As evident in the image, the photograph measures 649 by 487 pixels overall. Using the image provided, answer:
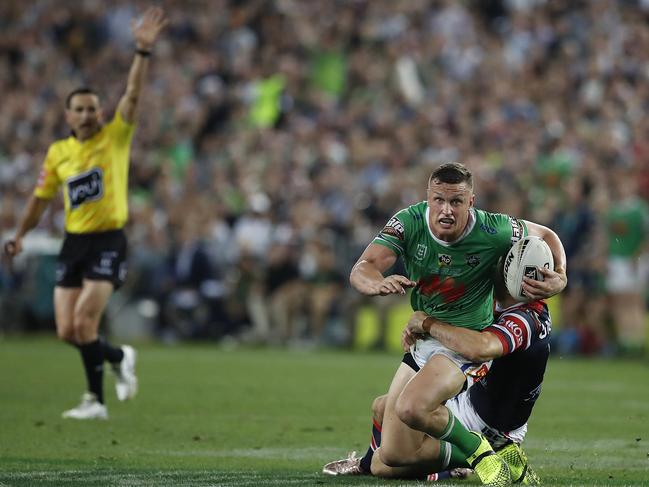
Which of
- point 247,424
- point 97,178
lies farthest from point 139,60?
point 247,424

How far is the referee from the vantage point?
10641 millimetres

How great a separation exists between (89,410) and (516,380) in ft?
14.2

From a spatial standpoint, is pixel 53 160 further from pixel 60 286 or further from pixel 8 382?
pixel 8 382

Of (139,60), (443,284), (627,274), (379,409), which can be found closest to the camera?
(443,284)

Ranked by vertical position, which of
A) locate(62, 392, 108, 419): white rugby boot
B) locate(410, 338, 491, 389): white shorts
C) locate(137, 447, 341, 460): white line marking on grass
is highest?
locate(410, 338, 491, 389): white shorts

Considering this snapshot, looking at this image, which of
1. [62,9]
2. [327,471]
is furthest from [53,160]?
[62,9]

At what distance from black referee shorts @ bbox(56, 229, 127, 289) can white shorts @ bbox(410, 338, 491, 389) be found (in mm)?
3999

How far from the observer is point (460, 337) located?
7.19 m

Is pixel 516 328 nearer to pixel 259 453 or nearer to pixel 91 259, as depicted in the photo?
pixel 259 453

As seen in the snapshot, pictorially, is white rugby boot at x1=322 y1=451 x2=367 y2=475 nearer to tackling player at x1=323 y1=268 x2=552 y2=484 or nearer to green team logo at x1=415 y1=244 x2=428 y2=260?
tackling player at x1=323 y1=268 x2=552 y2=484

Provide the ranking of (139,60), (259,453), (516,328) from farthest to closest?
(139,60) < (259,453) < (516,328)

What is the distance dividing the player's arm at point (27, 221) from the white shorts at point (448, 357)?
4.60 m

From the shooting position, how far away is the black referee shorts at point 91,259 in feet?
35.2

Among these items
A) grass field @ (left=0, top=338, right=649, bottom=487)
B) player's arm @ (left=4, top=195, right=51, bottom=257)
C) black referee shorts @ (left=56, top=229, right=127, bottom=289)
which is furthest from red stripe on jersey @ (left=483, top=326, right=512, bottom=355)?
player's arm @ (left=4, top=195, right=51, bottom=257)
